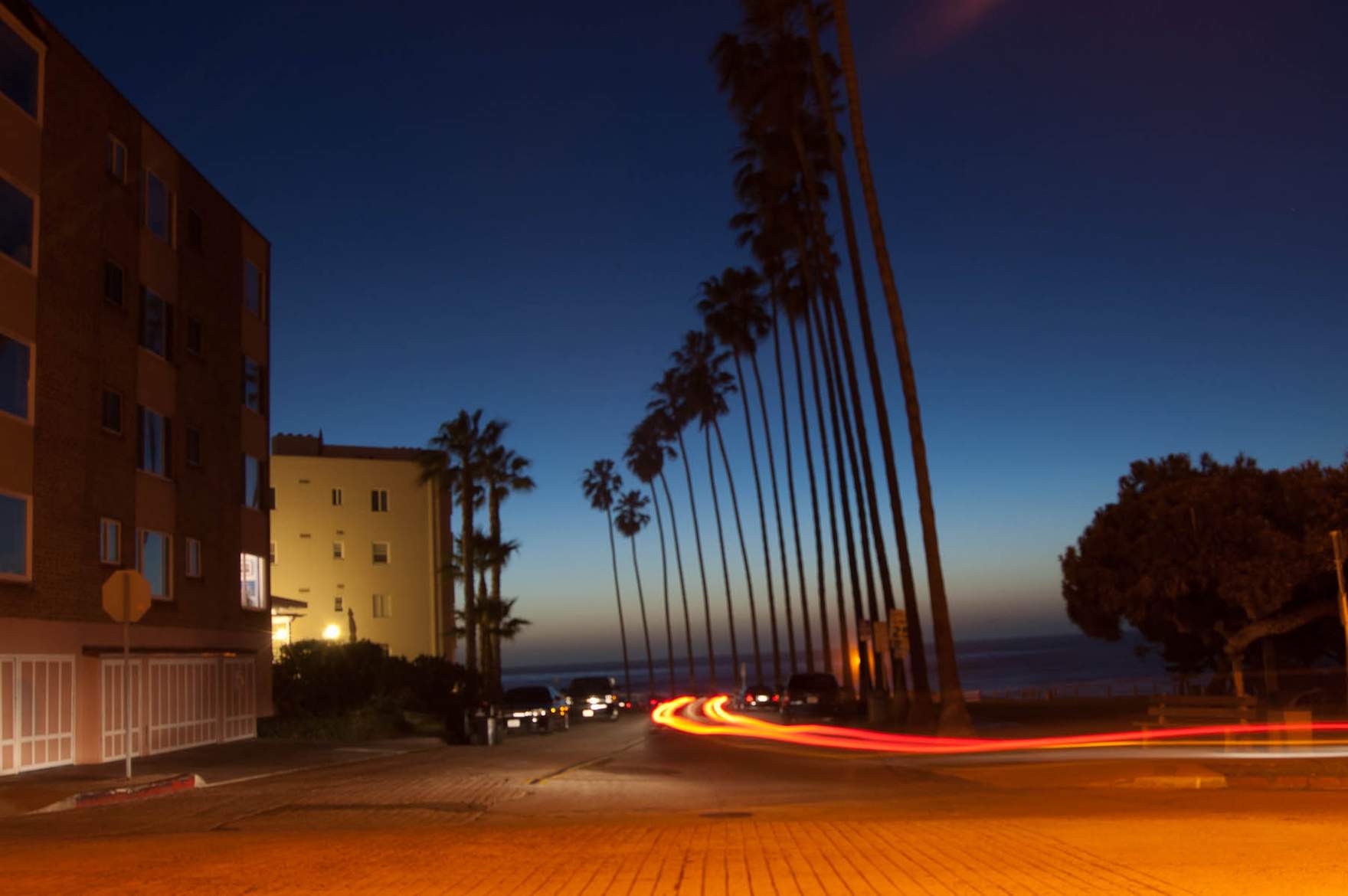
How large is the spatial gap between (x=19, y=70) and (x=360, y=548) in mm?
38084

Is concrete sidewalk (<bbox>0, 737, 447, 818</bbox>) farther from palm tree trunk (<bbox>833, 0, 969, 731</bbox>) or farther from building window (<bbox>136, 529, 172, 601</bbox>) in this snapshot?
palm tree trunk (<bbox>833, 0, 969, 731</bbox>)

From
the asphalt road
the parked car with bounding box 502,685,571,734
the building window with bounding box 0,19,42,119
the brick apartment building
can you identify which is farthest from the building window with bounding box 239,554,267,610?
the asphalt road

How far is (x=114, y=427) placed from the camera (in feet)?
85.4

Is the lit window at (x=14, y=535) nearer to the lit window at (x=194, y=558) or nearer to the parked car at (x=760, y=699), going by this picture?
the lit window at (x=194, y=558)

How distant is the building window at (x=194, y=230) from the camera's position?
30781 mm

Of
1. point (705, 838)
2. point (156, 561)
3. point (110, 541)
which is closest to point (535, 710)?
point (156, 561)

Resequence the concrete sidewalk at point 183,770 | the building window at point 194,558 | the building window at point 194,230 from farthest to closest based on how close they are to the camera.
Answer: the building window at point 194,230 → the building window at point 194,558 → the concrete sidewalk at point 183,770

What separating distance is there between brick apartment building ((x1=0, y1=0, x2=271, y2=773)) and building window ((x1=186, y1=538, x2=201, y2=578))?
7 cm

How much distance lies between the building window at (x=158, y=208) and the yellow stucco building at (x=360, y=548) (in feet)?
95.5

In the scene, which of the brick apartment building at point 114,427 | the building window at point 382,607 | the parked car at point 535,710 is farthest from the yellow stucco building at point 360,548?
the brick apartment building at point 114,427

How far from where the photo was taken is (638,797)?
1700 centimetres

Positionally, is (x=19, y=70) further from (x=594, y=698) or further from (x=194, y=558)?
(x=594, y=698)

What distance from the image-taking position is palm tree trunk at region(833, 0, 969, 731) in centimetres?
2861

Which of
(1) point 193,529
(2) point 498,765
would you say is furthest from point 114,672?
(2) point 498,765
